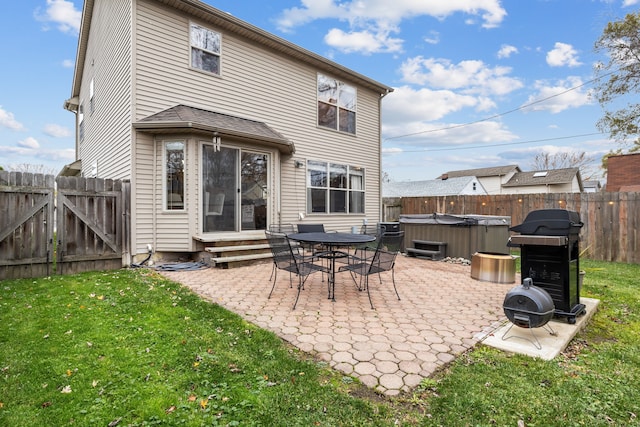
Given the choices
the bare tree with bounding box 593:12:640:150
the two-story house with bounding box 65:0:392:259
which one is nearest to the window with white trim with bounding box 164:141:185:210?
the two-story house with bounding box 65:0:392:259

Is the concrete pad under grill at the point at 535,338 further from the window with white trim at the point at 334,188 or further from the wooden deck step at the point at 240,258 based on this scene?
the window with white trim at the point at 334,188

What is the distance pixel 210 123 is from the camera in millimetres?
6727

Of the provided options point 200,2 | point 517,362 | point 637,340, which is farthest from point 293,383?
point 200,2

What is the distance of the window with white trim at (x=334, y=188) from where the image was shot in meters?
9.66

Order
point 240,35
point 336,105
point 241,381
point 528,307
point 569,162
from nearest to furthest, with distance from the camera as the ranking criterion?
1. point 241,381
2. point 528,307
3. point 240,35
4. point 336,105
5. point 569,162

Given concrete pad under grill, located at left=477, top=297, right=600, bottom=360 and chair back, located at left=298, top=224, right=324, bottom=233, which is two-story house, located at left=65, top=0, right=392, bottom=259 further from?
concrete pad under grill, located at left=477, top=297, right=600, bottom=360

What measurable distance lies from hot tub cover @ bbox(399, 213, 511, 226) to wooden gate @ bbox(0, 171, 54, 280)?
25.5 ft

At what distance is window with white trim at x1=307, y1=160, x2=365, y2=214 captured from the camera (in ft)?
31.7

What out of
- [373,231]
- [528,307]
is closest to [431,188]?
[373,231]

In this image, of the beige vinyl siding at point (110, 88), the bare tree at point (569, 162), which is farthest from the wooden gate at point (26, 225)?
the bare tree at point (569, 162)

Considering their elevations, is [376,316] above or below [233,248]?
below

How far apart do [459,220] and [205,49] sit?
23.9 feet

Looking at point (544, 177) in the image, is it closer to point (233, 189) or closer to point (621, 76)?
point (621, 76)

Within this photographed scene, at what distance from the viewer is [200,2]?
705cm
